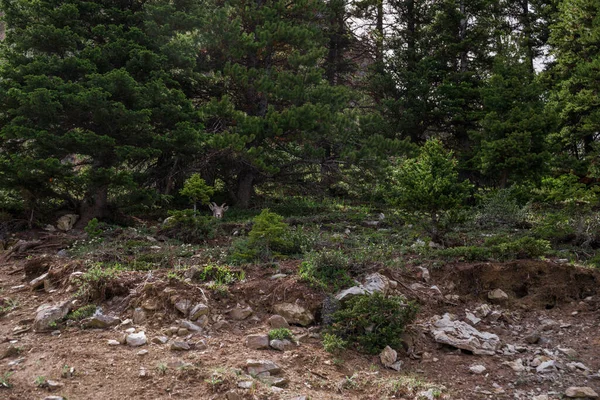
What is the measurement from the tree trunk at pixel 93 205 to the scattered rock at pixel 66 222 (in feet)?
0.41

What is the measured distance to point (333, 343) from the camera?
4.52 meters

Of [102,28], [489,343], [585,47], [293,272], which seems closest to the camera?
[489,343]

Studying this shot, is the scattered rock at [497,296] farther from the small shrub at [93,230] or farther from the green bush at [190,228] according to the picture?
the small shrub at [93,230]

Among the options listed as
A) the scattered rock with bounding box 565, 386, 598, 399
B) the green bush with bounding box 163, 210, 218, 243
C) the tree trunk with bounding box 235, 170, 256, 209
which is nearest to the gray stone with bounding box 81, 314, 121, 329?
the green bush with bounding box 163, 210, 218, 243

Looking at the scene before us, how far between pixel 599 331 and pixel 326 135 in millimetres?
8381

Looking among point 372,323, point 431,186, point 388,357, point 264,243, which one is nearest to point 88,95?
point 264,243

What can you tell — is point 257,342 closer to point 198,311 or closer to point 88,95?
point 198,311

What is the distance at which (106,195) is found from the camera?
1041cm

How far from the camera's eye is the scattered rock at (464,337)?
4809 millimetres

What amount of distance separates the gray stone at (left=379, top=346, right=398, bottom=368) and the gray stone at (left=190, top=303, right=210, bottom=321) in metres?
1.94

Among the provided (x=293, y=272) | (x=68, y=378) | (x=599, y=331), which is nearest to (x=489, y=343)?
(x=599, y=331)

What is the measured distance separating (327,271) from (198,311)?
67.4 inches

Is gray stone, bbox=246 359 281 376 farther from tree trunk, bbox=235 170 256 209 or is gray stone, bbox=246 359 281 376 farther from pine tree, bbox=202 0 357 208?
tree trunk, bbox=235 170 256 209

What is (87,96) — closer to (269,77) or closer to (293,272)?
(269,77)
